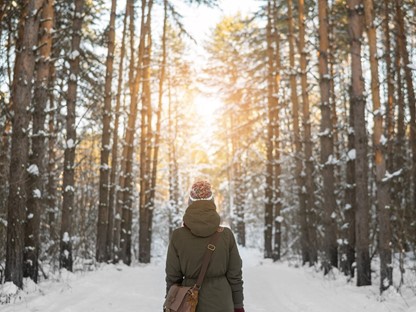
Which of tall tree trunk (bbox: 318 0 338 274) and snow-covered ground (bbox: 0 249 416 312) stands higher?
tall tree trunk (bbox: 318 0 338 274)

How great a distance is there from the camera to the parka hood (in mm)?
3525

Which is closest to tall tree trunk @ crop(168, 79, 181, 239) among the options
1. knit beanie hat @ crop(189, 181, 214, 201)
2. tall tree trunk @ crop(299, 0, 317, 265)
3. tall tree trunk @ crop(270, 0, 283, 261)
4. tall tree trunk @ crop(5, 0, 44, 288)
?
tall tree trunk @ crop(270, 0, 283, 261)

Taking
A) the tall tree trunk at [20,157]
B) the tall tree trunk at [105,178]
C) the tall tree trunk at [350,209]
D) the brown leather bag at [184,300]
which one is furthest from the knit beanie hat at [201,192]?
the tall tree trunk at [105,178]

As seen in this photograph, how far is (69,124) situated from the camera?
12.2 meters

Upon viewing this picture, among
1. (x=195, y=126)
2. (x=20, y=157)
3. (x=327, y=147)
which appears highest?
(x=195, y=126)

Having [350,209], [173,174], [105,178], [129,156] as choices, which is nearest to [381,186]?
[350,209]

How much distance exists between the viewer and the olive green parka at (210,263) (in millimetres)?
3512

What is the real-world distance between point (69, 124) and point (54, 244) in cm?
437

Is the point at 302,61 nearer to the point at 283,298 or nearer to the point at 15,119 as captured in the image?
the point at 283,298

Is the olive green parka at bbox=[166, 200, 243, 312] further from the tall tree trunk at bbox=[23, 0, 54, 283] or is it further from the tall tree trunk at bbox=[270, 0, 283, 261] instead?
the tall tree trunk at bbox=[270, 0, 283, 261]

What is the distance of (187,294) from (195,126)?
1092 inches

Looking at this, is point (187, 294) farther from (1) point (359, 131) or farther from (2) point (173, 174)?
(2) point (173, 174)

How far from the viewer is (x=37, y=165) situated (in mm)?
9898

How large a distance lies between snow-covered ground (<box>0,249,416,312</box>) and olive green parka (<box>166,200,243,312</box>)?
13.3ft
